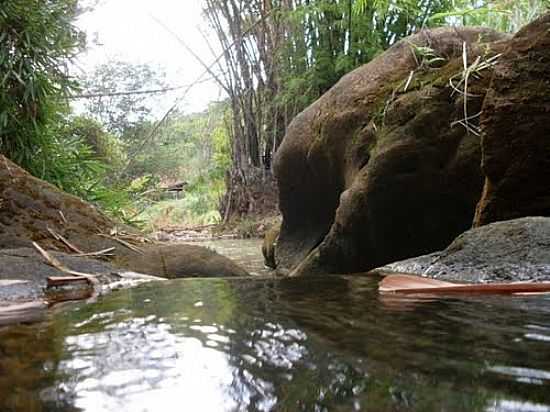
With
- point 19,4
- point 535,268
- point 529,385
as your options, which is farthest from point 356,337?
point 19,4

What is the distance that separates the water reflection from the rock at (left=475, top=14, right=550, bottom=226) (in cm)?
108

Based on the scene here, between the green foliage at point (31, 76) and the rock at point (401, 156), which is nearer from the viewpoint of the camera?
the rock at point (401, 156)

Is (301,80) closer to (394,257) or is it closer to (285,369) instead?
(394,257)

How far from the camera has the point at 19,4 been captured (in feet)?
14.6

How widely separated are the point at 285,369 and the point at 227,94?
8.86 metres

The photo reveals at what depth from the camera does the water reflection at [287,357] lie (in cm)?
84

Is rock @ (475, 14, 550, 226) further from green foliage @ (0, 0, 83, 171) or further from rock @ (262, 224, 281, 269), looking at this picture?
green foliage @ (0, 0, 83, 171)

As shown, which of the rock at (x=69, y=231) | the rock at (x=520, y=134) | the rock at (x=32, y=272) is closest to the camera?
the rock at (x=32, y=272)

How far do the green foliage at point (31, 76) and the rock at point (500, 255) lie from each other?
11.7 feet

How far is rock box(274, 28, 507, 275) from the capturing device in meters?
3.20

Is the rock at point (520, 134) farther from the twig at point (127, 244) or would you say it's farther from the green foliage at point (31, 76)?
the green foliage at point (31, 76)

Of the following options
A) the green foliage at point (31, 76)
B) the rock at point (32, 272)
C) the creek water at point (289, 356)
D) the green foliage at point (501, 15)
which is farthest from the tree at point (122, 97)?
the creek water at point (289, 356)

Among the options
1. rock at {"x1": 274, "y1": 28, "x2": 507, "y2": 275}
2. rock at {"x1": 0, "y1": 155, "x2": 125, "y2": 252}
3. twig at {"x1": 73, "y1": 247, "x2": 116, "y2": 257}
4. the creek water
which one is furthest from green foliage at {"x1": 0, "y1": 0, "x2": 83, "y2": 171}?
the creek water

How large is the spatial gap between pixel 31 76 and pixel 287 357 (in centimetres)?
427
